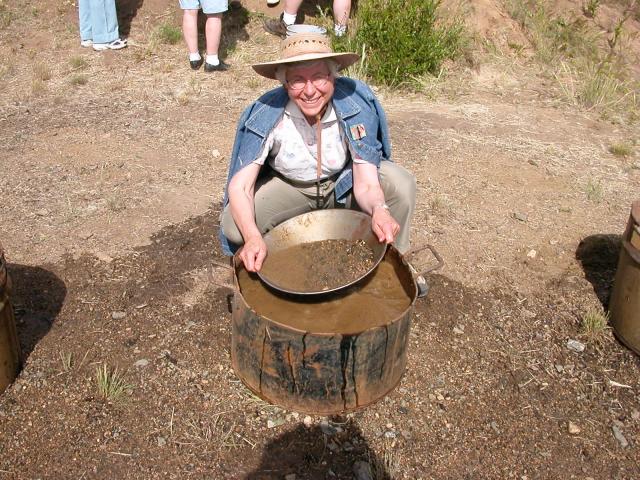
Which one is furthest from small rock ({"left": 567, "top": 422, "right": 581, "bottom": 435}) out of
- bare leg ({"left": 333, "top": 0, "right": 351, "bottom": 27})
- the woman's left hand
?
bare leg ({"left": 333, "top": 0, "right": 351, "bottom": 27})

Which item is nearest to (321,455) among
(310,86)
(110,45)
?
(310,86)

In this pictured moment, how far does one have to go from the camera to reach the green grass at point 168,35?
7.25 metres

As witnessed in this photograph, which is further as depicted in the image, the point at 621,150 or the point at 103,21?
the point at 103,21

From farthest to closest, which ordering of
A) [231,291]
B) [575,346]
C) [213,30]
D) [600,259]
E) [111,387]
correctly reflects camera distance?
[213,30] → [600,259] → [231,291] → [575,346] → [111,387]

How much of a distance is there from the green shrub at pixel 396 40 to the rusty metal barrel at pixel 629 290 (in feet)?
11.1

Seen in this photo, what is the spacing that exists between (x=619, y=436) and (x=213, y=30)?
16.7 ft

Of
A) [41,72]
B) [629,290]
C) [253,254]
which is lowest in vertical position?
[41,72]

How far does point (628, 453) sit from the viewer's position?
2758 millimetres

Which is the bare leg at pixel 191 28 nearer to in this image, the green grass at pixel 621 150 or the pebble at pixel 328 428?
the green grass at pixel 621 150

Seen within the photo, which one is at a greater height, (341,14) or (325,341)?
(325,341)

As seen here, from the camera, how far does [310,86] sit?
2887 mm

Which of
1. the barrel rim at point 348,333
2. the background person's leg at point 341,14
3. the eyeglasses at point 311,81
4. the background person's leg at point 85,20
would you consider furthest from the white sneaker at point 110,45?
the barrel rim at point 348,333

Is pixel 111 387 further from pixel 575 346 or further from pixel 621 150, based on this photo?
pixel 621 150

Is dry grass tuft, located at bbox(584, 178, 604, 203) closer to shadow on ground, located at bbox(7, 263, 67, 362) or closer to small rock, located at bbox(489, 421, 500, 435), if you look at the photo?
small rock, located at bbox(489, 421, 500, 435)
